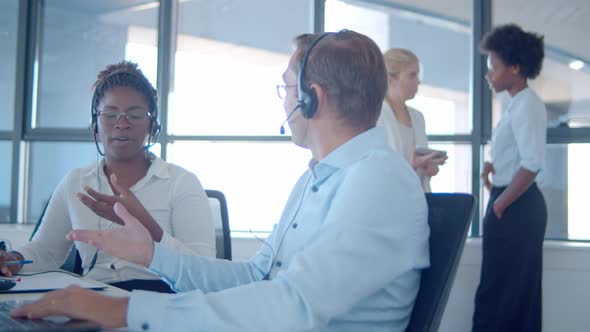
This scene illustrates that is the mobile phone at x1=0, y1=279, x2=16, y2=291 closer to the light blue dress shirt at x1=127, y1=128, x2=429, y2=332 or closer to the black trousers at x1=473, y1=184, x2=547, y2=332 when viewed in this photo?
the light blue dress shirt at x1=127, y1=128, x2=429, y2=332

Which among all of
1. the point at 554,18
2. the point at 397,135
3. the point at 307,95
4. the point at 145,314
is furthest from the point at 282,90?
the point at 554,18

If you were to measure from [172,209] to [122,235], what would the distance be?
742 millimetres

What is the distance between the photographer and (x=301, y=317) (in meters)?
0.95

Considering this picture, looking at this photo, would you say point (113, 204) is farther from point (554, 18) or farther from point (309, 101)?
point (554, 18)

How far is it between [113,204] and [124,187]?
37 cm

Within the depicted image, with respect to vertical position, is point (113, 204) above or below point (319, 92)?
below

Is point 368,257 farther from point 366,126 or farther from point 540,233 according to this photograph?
point 540,233

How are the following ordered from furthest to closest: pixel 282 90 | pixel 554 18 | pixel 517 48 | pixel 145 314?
pixel 554 18 < pixel 517 48 < pixel 282 90 < pixel 145 314

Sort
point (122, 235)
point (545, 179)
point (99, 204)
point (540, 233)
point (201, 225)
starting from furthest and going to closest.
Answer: point (545, 179), point (540, 233), point (201, 225), point (99, 204), point (122, 235)

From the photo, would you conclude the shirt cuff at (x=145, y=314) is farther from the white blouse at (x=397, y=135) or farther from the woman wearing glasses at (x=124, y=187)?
the white blouse at (x=397, y=135)

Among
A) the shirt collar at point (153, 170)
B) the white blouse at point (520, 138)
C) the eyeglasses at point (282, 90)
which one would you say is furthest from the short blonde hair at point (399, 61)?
the eyeglasses at point (282, 90)

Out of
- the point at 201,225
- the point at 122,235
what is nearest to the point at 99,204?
the point at 122,235

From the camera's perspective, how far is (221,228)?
2.09 metres

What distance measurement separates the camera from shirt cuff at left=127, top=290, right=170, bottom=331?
3.11 feet
